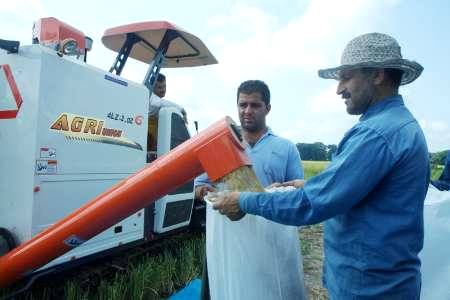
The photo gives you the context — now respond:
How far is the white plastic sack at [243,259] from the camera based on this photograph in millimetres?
1748

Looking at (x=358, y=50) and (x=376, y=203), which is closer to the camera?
(x=376, y=203)

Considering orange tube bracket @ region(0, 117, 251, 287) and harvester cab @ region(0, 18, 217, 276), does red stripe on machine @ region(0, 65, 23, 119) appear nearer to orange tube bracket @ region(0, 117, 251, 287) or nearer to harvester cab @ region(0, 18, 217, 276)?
harvester cab @ region(0, 18, 217, 276)

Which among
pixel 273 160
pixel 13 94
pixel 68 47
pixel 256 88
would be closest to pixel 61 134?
pixel 13 94

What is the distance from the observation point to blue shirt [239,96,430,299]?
149 cm

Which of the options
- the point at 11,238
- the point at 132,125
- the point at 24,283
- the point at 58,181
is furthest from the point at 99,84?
the point at 24,283

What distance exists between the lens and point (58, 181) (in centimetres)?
322

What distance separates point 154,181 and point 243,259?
1.83 ft

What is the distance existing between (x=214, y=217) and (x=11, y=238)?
1988mm

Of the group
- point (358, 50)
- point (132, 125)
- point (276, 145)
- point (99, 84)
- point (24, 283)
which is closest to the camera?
point (358, 50)

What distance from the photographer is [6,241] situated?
2.91 meters

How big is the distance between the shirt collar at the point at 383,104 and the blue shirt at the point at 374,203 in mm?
56

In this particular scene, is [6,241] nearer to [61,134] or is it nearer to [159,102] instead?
[61,134]

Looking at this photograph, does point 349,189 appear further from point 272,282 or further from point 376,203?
point 272,282

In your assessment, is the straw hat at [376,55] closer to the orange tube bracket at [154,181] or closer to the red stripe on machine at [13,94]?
the orange tube bracket at [154,181]
